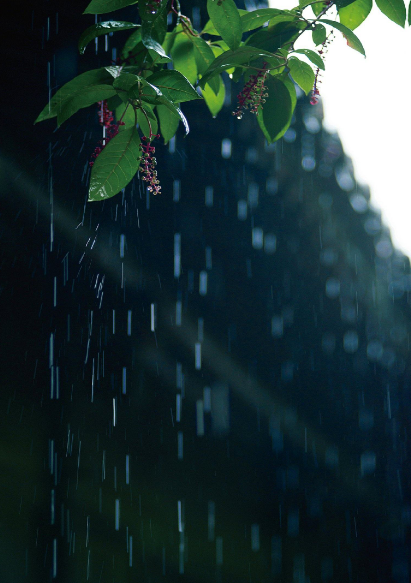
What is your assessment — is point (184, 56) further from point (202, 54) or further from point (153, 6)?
point (153, 6)

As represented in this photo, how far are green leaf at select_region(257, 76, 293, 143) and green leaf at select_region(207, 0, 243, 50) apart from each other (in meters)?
0.07

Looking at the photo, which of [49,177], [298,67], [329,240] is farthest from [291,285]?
[298,67]

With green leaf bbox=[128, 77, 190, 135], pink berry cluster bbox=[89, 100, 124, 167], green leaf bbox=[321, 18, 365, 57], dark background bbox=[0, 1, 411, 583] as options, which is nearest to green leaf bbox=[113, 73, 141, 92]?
green leaf bbox=[128, 77, 190, 135]

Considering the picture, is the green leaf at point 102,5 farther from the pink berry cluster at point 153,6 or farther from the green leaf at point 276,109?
the green leaf at point 276,109

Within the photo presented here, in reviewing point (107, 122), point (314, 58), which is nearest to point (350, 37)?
point (314, 58)

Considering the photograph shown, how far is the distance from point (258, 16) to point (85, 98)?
24 cm

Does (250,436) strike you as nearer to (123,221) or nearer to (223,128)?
(123,221)

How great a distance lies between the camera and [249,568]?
8.46 ft

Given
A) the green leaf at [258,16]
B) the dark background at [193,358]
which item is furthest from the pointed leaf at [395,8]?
the dark background at [193,358]

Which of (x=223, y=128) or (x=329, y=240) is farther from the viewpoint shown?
(x=329, y=240)

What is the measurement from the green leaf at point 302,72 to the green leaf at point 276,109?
0.02 metres

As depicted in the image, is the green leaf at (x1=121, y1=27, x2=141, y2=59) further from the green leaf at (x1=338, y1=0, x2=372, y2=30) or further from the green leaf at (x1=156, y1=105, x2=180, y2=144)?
the green leaf at (x1=338, y1=0, x2=372, y2=30)

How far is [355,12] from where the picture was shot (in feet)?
1.68

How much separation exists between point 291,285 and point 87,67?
1.63 meters
